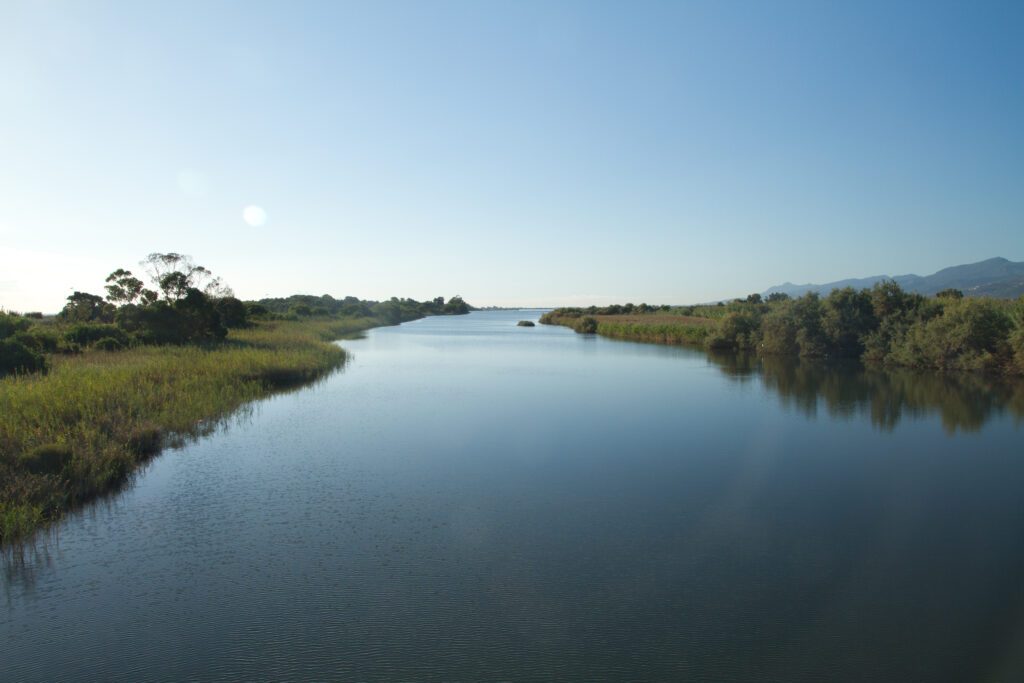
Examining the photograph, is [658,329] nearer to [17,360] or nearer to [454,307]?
[17,360]

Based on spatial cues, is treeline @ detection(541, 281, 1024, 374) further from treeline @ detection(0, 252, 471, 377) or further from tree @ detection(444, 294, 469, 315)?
tree @ detection(444, 294, 469, 315)

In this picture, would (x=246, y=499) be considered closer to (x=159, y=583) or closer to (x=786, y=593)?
(x=159, y=583)

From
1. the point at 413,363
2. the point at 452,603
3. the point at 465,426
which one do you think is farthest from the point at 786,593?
the point at 413,363

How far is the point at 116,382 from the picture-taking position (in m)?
17.0

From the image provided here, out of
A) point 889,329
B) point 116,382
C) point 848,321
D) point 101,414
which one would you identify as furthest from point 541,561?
point 848,321

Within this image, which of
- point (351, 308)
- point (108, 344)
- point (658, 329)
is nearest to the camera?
point (108, 344)

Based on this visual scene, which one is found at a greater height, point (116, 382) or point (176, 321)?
point (176, 321)

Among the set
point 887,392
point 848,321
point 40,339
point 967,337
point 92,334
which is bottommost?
point 887,392

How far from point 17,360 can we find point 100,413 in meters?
7.71

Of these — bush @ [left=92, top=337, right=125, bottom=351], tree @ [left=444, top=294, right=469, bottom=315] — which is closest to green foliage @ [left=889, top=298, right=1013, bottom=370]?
bush @ [left=92, top=337, right=125, bottom=351]

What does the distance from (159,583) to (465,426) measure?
34.3 feet

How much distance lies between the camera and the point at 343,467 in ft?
43.0

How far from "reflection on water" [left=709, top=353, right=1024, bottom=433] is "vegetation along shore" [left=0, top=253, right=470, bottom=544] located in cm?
1949

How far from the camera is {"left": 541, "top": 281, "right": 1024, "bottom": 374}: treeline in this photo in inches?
1136
